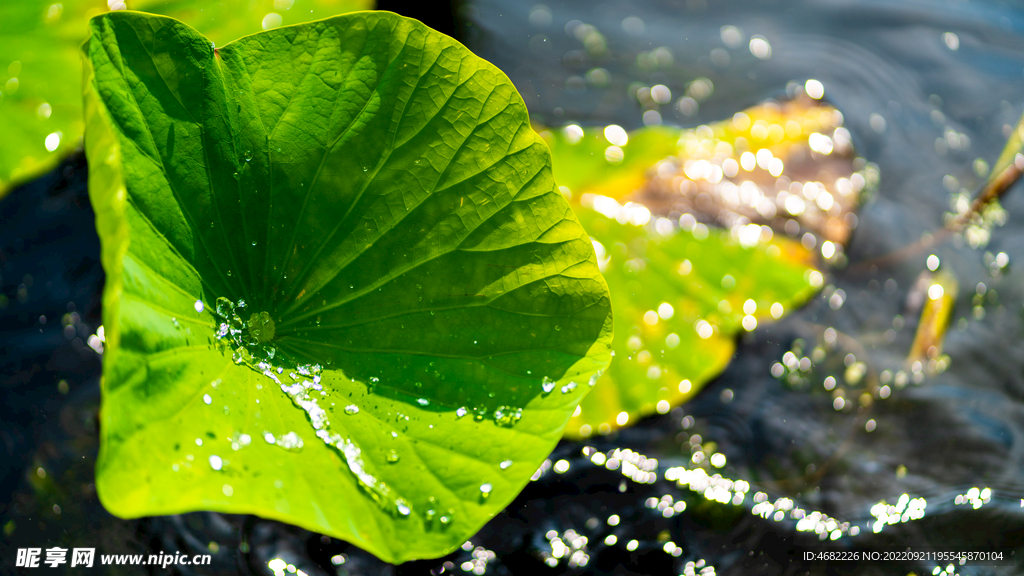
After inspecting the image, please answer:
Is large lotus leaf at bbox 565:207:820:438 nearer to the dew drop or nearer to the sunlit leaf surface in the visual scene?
the sunlit leaf surface

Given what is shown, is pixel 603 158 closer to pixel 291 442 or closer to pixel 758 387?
pixel 758 387

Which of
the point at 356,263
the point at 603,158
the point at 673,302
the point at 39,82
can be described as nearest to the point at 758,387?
the point at 673,302

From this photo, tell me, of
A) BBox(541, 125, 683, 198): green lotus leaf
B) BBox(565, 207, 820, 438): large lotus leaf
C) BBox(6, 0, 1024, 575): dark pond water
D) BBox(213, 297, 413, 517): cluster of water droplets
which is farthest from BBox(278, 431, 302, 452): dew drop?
BBox(541, 125, 683, 198): green lotus leaf

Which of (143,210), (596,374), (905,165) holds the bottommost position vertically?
(905,165)

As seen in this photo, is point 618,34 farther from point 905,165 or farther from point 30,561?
point 30,561

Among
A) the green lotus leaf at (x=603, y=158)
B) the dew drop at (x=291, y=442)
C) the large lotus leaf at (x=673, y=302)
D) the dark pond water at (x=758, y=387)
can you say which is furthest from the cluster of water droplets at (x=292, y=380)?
the green lotus leaf at (x=603, y=158)

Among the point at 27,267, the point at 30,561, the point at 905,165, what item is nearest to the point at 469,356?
the point at 30,561
